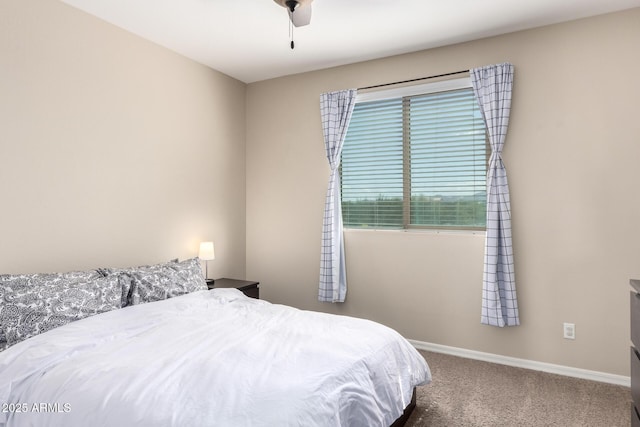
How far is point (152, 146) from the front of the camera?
3400 mm

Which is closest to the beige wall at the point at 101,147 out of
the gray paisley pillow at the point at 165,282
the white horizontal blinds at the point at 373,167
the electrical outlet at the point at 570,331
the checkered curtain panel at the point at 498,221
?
the gray paisley pillow at the point at 165,282

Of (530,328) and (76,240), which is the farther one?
(530,328)

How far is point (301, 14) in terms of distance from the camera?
Answer: 2385mm

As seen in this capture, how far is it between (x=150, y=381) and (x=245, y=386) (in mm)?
387

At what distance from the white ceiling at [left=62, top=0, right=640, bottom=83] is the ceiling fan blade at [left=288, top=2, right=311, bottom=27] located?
1.29 ft

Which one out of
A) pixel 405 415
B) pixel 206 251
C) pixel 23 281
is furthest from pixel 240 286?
pixel 405 415

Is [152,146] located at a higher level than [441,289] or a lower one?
higher

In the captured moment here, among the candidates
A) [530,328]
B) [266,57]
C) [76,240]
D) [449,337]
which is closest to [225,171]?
[266,57]

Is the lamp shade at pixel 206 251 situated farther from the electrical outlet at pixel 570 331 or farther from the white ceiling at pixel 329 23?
the electrical outlet at pixel 570 331

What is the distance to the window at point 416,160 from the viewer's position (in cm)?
344

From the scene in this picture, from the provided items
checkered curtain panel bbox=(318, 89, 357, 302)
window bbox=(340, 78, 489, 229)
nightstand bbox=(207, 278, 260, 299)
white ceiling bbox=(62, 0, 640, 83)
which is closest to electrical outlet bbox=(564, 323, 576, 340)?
window bbox=(340, 78, 489, 229)

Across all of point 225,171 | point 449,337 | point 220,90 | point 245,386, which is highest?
point 220,90

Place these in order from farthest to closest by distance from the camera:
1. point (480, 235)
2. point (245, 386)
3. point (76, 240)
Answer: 1. point (480, 235)
2. point (76, 240)
3. point (245, 386)

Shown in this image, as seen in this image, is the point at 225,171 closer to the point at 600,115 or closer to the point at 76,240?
the point at 76,240
